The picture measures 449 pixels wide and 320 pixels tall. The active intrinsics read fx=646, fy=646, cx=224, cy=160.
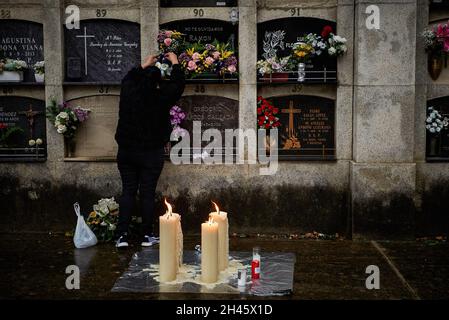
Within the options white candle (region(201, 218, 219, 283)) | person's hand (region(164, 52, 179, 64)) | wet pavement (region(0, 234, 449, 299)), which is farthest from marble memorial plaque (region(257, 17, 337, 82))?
white candle (region(201, 218, 219, 283))

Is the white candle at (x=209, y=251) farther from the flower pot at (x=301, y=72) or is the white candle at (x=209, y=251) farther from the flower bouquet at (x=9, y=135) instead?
the flower bouquet at (x=9, y=135)

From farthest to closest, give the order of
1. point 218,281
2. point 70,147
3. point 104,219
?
point 70,147, point 104,219, point 218,281

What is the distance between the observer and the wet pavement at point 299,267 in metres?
5.44

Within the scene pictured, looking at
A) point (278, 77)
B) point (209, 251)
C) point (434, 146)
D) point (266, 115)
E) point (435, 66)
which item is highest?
point (435, 66)

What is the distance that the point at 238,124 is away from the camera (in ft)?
25.4

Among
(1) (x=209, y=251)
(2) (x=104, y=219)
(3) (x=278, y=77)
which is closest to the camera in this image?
(1) (x=209, y=251)

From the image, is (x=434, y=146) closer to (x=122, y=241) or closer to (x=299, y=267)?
(x=299, y=267)

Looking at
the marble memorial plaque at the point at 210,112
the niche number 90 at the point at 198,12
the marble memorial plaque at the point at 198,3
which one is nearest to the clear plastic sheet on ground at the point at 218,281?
the marble memorial plaque at the point at 210,112

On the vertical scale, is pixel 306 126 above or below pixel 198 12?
below

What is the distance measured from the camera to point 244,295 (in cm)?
532

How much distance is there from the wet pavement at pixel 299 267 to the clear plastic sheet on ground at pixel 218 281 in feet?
0.28

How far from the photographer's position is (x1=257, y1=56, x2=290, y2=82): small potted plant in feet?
24.4

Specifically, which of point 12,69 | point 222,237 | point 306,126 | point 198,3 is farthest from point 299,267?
point 12,69

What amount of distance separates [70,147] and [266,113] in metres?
2.40
